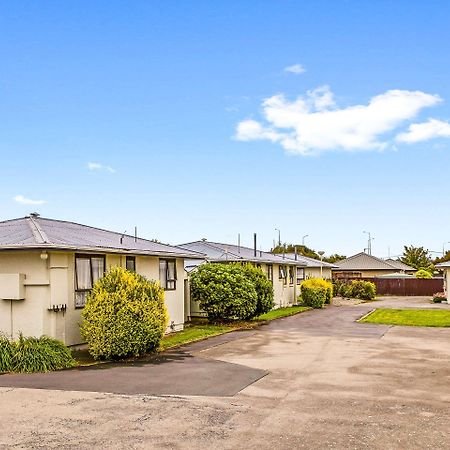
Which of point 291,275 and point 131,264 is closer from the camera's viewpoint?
point 131,264

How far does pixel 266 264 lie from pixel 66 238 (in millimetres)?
18703

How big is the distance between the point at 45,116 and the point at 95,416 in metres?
16.2

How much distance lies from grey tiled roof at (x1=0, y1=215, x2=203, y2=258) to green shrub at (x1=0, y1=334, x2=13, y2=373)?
2.30 metres

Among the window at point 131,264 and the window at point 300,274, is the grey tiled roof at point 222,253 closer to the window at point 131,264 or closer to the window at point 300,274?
the window at point 300,274

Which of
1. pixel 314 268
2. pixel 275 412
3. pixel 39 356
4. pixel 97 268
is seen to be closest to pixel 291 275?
pixel 314 268

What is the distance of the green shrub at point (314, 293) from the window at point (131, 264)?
1908 centimetres

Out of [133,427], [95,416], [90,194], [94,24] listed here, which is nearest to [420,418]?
[133,427]

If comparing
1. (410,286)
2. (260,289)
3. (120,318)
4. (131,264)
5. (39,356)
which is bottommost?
(410,286)

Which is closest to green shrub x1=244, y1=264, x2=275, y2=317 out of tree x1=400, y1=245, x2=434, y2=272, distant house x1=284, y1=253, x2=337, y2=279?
distant house x1=284, y1=253, x2=337, y2=279

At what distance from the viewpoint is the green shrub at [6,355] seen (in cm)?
1238

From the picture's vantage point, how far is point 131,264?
18.0 meters

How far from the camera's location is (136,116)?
78.1ft

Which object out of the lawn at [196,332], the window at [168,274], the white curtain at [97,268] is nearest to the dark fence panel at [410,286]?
the lawn at [196,332]

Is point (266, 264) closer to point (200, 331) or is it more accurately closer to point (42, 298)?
point (200, 331)
